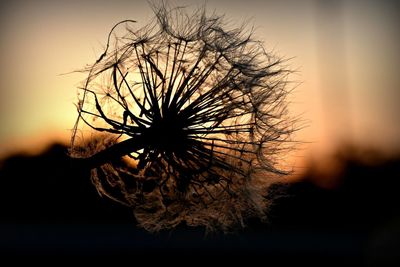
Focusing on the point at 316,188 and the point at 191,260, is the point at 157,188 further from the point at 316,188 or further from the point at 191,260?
the point at 316,188

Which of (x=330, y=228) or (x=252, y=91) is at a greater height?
(x=252, y=91)

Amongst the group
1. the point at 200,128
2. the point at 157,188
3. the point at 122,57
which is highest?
the point at 122,57

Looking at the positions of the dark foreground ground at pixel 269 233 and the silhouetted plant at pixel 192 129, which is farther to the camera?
the dark foreground ground at pixel 269 233

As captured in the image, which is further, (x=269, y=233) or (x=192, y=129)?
(x=269, y=233)

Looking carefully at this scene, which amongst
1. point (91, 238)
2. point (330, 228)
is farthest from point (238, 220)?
point (330, 228)

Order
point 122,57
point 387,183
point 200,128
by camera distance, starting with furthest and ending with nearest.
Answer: point 387,183, point 122,57, point 200,128

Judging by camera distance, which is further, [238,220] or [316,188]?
[316,188]

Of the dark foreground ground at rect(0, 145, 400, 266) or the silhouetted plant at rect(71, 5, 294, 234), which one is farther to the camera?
the dark foreground ground at rect(0, 145, 400, 266)

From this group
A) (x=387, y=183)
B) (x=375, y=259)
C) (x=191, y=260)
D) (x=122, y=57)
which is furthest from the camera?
(x=387, y=183)
